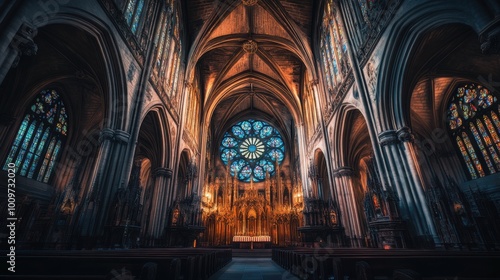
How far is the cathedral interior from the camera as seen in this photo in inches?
248

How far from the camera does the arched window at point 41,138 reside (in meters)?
10.3

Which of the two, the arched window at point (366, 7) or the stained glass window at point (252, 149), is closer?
the arched window at point (366, 7)

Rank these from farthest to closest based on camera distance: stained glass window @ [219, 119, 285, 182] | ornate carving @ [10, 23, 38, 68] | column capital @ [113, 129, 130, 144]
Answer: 1. stained glass window @ [219, 119, 285, 182]
2. column capital @ [113, 129, 130, 144]
3. ornate carving @ [10, 23, 38, 68]

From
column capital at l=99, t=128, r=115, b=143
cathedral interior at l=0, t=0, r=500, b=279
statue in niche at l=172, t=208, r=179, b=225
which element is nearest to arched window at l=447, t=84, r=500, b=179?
cathedral interior at l=0, t=0, r=500, b=279

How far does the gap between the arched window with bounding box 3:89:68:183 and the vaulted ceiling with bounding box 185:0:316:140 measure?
789cm

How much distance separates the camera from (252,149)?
1062 inches

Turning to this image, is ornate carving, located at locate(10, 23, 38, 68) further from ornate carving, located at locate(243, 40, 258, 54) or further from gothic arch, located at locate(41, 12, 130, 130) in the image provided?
ornate carving, located at locate(243, 40, 258, 54)

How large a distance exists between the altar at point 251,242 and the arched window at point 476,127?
14.7 metres

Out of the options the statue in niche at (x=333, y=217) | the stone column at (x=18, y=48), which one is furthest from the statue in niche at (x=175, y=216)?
the stone column at (x=18, y=48)

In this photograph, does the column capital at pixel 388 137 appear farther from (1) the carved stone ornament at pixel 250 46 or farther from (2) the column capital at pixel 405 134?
(1) the carved stone ornament at pixel 250 46

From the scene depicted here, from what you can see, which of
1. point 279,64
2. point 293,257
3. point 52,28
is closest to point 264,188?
point 279,64

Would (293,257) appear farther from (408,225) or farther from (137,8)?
(137,8)

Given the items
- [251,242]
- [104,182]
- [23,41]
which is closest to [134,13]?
[23,41]

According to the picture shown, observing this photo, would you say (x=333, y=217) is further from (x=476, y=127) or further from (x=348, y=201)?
(x=476, y=127)
